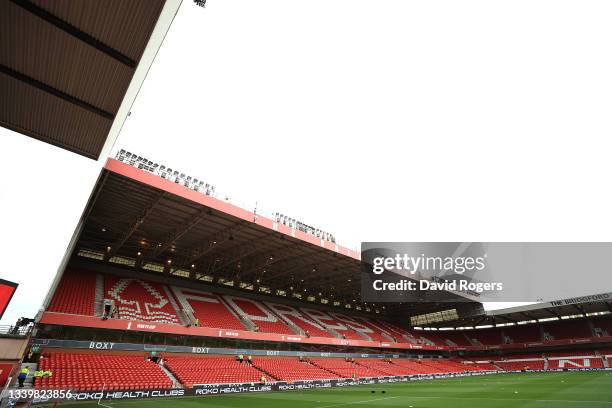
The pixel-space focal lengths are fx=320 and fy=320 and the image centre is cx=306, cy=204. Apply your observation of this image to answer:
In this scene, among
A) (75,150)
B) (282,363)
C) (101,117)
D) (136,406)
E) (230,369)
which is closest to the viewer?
(101,117)

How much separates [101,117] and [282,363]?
92.4ft

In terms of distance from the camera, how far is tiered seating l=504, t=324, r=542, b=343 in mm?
50219

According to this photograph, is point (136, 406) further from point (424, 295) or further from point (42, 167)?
point (424, 295)

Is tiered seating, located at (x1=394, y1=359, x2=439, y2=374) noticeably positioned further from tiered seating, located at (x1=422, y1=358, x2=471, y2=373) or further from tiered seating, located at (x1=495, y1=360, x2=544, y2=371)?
tiered seating, located at (x1=495, y1=360, x2=544, y2=371)

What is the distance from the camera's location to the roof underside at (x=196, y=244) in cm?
2103

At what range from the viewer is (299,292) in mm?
44062

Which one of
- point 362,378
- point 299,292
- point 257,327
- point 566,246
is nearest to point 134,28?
point 257,327

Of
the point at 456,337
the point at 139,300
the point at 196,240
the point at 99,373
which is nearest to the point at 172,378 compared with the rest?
the point at 99,373

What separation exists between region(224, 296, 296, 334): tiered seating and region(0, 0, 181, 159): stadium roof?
2604cm

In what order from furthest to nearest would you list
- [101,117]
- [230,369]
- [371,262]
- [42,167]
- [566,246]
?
[566,246], [371,262], [230,369], [42,167], [101,117]

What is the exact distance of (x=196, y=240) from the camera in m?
27.3

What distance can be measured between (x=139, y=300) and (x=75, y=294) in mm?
4470

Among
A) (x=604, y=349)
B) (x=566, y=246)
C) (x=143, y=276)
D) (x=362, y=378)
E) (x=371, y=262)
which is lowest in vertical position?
(x=362, y=378)

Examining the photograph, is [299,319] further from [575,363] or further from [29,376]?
[575,363]
